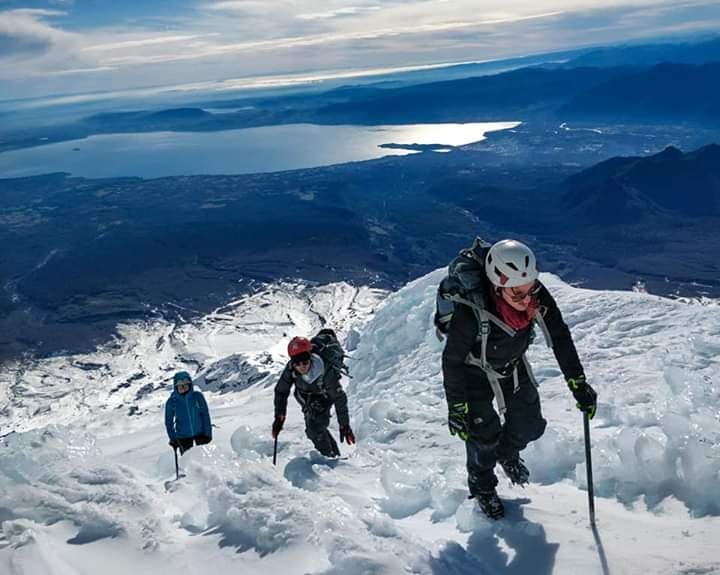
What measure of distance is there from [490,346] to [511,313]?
1.06ft

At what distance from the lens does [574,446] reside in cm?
664

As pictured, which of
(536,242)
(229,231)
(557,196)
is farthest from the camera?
(557,196)

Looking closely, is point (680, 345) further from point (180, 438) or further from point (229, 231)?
point (229, 231)

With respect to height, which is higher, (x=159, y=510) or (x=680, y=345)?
(x=159, y=510)

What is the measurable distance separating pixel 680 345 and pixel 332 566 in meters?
9.22

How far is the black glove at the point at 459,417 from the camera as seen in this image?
5.08 metres

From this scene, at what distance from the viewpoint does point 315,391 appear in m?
8.89

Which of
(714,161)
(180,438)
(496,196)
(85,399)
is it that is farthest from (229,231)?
(180,438)

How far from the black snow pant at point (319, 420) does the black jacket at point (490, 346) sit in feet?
13.0

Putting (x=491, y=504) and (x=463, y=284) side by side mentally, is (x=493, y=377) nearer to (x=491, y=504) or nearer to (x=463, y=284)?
(x=463, y=284)

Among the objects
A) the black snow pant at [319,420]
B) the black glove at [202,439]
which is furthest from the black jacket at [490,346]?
the black glove at [202,439]

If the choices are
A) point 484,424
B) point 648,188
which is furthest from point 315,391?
point 648,188

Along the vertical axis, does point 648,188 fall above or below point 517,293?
below

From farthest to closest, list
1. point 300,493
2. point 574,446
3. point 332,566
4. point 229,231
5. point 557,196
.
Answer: point 557,196 → point 229,231 → point 574,446 → point 300,493 → point 332,566
